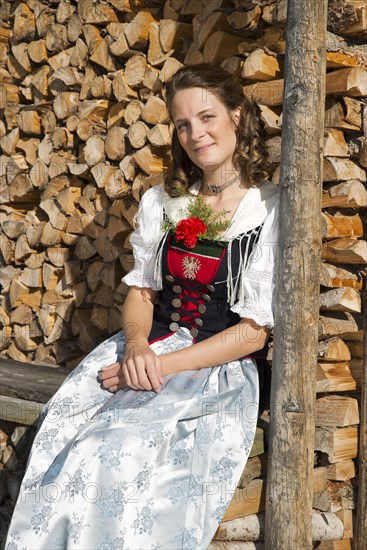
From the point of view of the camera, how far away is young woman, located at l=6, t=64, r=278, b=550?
2129mm

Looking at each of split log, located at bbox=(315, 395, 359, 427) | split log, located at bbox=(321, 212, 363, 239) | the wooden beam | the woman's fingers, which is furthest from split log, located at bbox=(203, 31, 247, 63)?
split log, located at bbox=(315, 395, 359, 427)

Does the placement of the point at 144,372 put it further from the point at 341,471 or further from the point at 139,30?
the point at 139,30

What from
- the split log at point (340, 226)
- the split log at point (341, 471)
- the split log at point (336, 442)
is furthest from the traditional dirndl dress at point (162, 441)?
the split log at point (341, 471)

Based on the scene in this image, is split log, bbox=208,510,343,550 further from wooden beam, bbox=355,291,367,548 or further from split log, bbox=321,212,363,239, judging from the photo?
split log, bbox=321,212,363,239

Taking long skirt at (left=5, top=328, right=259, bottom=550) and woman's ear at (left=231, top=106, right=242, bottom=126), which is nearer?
long skirt at (left=5, top=328, right=259, bottom=550)

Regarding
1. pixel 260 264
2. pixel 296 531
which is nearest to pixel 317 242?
pixel 260 264

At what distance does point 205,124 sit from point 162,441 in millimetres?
963

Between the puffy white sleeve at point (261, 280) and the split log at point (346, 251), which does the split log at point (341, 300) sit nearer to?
the split log at point (346, 251)

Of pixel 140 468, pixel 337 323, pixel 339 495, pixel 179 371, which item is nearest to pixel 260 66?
pixel 337 323

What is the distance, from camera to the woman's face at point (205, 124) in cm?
249

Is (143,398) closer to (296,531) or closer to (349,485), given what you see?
(296,531)

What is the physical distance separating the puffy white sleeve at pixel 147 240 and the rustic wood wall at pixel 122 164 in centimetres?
39

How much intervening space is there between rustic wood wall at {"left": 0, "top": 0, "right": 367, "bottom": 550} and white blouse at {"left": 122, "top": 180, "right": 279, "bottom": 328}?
0.64 feet

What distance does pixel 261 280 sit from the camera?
237cm
